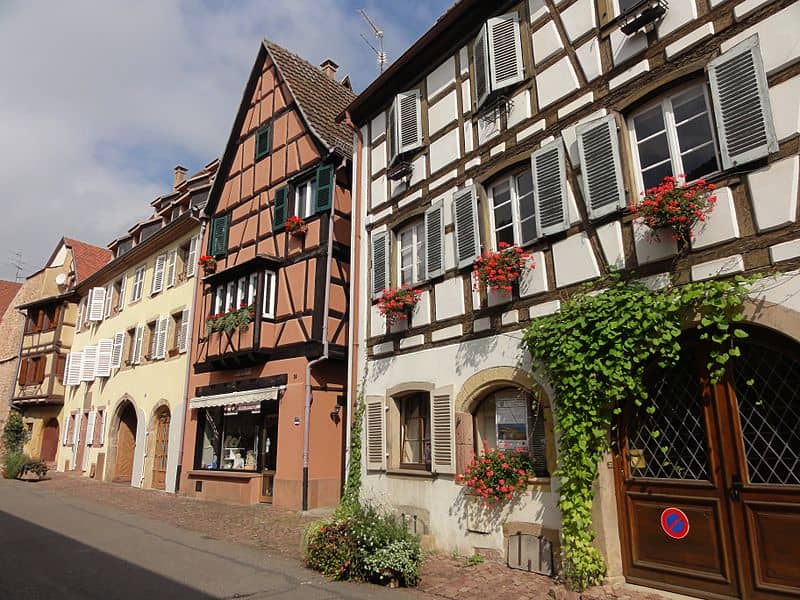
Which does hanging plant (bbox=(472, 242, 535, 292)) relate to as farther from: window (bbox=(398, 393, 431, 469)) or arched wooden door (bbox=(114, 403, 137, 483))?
arched wooden door (bbox=(114, 403, 137, 483))

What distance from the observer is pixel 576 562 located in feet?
19.8

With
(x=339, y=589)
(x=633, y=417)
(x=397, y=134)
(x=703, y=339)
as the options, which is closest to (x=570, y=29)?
(x=397, y=134)

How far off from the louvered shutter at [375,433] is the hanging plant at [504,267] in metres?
3.23

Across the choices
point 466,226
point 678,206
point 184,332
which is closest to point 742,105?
point 678,206

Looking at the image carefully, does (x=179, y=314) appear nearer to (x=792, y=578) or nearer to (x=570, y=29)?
(x=570, y=29)

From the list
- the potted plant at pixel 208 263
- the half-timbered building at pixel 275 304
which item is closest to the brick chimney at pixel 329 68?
the half-timbered building at pixel 275 304

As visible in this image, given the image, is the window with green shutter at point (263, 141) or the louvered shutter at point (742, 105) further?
the window with green shutter at point (263, 141)

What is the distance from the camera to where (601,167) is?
6879mm

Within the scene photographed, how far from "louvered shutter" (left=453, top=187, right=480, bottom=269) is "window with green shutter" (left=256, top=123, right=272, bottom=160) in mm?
8306

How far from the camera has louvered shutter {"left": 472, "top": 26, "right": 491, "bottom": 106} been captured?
858cm

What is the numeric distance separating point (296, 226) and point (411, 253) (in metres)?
4.41

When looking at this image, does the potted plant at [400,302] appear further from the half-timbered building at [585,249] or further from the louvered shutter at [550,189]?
the louvered shutter at [550,189]

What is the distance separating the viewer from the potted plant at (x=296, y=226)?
1351cm

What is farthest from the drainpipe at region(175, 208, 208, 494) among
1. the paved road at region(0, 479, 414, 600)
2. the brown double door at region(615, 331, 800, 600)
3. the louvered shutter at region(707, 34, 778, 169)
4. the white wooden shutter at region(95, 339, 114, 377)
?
the louvered shutter at region(707, 34, 778, 169)
